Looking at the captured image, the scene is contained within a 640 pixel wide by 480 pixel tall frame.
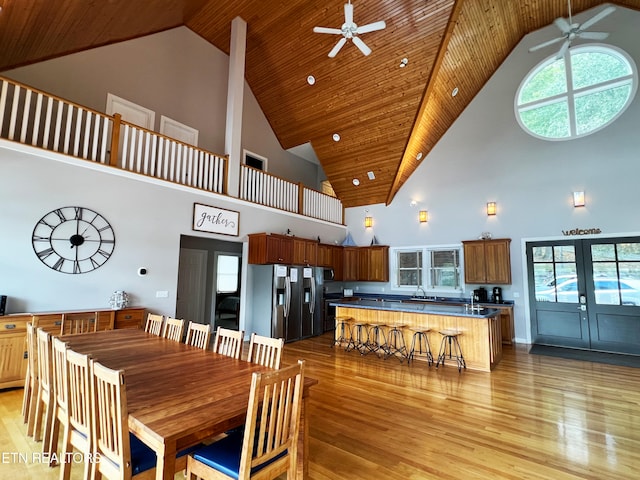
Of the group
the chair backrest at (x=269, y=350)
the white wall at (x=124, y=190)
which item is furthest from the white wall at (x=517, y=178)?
the chair backrest at (x=269, y=350)

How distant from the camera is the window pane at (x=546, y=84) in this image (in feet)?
22.8

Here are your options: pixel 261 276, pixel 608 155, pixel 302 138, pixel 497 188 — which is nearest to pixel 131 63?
pixel 302 138

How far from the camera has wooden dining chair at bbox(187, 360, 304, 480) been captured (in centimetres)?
152

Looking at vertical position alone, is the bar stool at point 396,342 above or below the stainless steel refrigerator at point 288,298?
below

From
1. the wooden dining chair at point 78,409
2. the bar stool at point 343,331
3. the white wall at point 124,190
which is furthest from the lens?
the bar stool at point 343,331

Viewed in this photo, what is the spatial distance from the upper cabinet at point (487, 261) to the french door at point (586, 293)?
0.49 meters

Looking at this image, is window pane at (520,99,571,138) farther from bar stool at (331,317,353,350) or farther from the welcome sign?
the welcome sign

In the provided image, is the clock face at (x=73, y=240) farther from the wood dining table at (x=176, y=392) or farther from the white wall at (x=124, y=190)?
the wood dining table at (x=176, y=392)

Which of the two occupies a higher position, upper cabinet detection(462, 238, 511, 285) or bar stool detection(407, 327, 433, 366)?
upper cabinet detection(462, 238, 511, 285)

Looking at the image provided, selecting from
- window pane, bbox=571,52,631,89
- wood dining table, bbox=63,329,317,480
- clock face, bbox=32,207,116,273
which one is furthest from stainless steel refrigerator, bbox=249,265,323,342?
window pane, bbox=571,52,631,89

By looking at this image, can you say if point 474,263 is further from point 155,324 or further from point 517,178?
point 155,324

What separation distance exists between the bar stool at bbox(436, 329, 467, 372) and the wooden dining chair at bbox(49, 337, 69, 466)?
15.6 ft

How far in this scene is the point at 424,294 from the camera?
8.25 m

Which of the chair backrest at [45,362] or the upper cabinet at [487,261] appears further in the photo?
the upper cabinet at [487,261]
